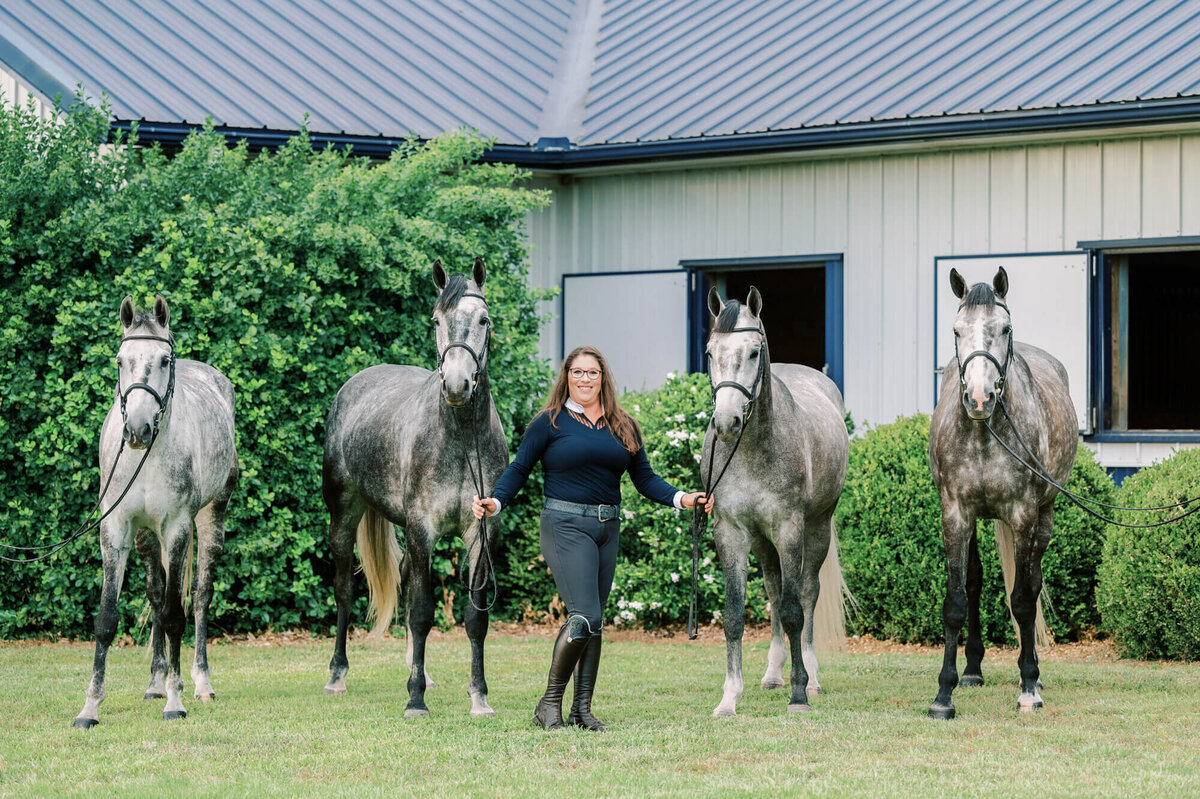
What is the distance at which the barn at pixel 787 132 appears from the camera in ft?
38.7

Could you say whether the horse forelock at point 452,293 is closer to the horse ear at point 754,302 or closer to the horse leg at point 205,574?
the horse ear at point 754,302

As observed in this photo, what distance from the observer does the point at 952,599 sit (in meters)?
8.02

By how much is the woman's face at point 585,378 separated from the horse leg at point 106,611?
101 inches

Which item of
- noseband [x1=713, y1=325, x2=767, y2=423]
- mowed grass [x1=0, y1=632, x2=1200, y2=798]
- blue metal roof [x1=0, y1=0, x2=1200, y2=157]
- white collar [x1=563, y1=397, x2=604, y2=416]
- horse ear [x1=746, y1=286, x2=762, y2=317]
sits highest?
blue metal roof [x1=0, y1=0, x2=1200, y2=157]

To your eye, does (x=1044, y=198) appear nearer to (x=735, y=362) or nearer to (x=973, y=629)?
(x=973, y=629)

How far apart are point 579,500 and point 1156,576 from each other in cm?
463

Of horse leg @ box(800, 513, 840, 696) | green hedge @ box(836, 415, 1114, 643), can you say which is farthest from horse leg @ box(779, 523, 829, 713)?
green hedge @ box(836, 415, 1114, 643)

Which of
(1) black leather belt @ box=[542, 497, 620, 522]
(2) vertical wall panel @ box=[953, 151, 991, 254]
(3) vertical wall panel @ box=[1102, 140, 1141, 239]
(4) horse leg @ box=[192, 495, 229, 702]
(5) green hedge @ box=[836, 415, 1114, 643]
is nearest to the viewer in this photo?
(1) black leather belt @ box=[542, 497, 620, 522]

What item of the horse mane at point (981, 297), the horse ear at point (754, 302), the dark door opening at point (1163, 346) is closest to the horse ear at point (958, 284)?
the horse mane at point (981, 297)

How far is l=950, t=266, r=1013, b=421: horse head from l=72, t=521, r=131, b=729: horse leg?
14.8 feet

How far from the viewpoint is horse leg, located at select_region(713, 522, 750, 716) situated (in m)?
7.77

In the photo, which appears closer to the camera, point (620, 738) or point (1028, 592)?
point (620, 738)

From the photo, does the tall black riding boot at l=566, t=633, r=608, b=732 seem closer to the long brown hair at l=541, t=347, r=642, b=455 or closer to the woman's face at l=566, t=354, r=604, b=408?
the long brown hair at l=541, t=347, r=642, b=455

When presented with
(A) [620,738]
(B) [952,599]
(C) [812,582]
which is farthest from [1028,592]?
(A) [620,738]
